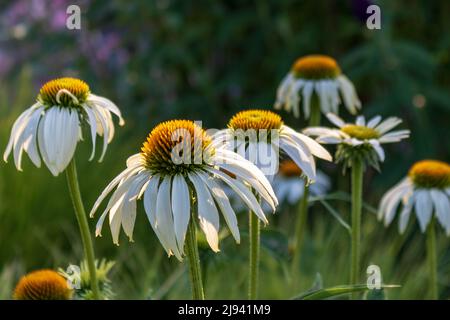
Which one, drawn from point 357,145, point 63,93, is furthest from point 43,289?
point 357,145

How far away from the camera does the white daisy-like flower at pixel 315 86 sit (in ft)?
5.43

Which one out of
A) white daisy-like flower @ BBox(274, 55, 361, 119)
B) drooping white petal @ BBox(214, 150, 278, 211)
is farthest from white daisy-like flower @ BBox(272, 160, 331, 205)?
drooping white petal @ BBox(214, 150, 278, 211)

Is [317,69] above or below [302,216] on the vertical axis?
above

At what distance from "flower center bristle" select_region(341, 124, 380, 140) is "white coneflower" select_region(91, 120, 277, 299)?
0.39 metres

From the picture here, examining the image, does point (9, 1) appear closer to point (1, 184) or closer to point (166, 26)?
point (166, 26)

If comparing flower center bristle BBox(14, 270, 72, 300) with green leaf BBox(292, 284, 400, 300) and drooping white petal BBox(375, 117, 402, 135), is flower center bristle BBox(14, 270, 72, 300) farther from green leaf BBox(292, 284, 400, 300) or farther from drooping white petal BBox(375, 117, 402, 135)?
drooping white petal BBox(375, 117, 402, 135)

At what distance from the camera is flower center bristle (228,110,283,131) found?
112 centimetres

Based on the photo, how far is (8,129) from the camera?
9.77ft

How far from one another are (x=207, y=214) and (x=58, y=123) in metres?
0.33

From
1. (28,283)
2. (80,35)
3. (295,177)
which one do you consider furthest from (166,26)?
(28,283)

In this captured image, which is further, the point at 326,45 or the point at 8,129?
the point at 326,45

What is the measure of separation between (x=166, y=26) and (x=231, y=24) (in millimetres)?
394

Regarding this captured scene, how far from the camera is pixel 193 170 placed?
93 centimetres

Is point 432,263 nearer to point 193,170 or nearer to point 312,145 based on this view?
point 312,145
